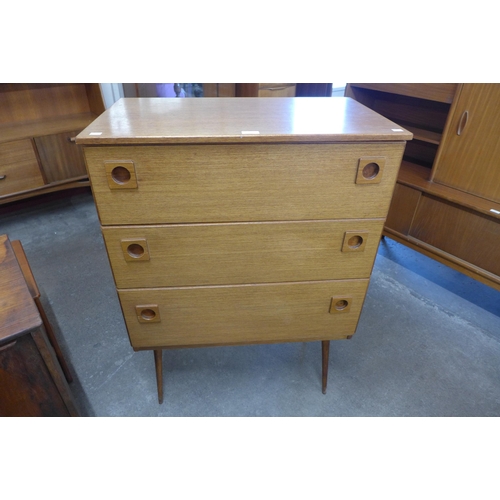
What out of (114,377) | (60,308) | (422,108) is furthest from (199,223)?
(422,108)

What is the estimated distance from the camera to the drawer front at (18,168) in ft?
A: 7.02

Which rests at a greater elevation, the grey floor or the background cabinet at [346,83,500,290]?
the background cabinet at [346,83,500,290]

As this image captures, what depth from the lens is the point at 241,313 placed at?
106 centimetres

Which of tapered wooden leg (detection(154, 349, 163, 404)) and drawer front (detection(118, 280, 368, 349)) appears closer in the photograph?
drawer front (detection(118, 280, 368, 349))

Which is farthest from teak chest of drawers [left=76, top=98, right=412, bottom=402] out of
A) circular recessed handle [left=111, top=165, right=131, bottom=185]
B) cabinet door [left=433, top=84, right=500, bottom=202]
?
cabinet door [left=433, top=84, right=500, bottom=202]

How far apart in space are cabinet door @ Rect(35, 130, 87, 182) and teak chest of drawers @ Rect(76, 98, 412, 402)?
1532 mm

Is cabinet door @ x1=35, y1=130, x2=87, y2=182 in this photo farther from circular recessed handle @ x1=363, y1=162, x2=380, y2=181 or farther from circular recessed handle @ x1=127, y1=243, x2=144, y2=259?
circular recessed handle @ x1=363, y1=162, x2=380, y2=181

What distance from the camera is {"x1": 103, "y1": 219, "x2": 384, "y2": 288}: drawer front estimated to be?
0.88 m

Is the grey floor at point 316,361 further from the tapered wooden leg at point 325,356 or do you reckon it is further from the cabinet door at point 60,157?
the cabinet door at point 60,157

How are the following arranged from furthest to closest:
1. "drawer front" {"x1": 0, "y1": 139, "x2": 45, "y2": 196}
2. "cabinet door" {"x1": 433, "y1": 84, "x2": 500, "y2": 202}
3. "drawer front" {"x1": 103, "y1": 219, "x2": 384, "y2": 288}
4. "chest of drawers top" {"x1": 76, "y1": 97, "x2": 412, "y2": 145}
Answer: "drawer front" {"x1": 0, "y1": 139, "x2": 45, "y2": 196} → "cabinet door" {"x1": 433, "y1": 84, "x2": 500, "y2": 202} → "drawer front" {"x1": 103, "y1": 219, "x2": 384, "y2": 288} → "chest of drawers top" {"x1": 76, "y1": 97, "x2": 412, "y2": 145}

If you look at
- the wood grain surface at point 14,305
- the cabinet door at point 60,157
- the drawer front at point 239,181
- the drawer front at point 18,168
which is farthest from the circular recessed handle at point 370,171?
the drawer front at point 18,168

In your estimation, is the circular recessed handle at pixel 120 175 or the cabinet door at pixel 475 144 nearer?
the circular recessed handle at pixel 120 175

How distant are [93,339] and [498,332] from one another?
6.20 ft

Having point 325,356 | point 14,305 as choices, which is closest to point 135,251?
point 14,305
